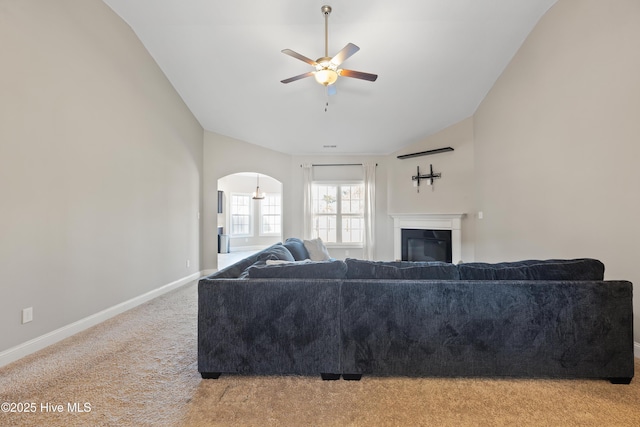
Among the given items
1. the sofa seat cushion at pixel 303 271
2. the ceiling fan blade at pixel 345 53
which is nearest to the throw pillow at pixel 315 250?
the sofa seat cushion at pixel 303 271

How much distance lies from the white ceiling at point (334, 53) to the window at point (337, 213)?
1.68 m

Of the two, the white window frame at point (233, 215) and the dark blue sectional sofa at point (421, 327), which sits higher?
the white window frame at point (233, 215)

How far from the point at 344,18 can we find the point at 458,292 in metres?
3.01

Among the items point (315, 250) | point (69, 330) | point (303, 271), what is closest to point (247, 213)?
point (315, 250)

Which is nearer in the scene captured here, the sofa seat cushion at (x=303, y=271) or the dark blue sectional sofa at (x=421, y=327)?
the dark blue sectional sofa at (x=421, y=327)

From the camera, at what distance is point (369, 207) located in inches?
245

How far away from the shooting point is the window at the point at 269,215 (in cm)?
1021

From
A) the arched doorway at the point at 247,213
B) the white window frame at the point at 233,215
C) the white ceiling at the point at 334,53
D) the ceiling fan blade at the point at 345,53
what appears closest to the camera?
the ceiling fan blade at the point at 345,53

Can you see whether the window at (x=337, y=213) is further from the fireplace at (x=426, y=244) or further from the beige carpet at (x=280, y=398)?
the beige carpet at (x=280, y=398)

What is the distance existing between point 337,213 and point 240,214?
468 centimetres

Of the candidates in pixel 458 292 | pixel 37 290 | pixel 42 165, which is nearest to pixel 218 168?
pixel 42 165

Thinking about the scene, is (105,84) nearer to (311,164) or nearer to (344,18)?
(344,18)

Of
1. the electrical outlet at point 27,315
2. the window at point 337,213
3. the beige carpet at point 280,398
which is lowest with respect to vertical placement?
the beige carpet at point 280,398

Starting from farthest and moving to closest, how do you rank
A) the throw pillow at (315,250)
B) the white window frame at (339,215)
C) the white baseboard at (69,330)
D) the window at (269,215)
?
the window at (269,215) < the white window frame at (339,215) < the throw pillow at (315,250) < the white baseboard at (69,330)
